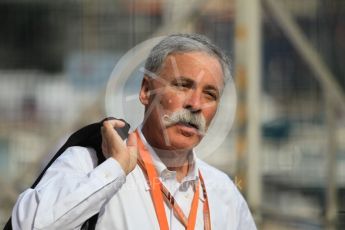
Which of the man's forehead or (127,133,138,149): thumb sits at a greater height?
the man's forehead

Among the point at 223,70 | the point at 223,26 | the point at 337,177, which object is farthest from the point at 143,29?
the point at 223,70

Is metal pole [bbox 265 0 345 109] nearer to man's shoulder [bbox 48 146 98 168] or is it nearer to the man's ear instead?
the man's ear

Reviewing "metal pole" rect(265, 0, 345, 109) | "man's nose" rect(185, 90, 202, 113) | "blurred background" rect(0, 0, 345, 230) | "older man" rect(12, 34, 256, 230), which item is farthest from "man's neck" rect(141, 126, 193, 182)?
"metal pole" rect(265, 0, 345, 109)

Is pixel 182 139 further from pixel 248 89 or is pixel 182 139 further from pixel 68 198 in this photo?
pixel 248 89

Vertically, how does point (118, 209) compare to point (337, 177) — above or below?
above

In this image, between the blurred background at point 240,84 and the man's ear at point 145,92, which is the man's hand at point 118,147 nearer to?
the man's ear at point 145,92

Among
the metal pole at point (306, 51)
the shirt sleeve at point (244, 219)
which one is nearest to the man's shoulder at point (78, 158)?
the shirt sleeve at point (244, 219)

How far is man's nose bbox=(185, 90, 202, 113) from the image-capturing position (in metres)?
2.30

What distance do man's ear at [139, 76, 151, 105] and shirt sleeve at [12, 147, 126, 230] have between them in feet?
0.79

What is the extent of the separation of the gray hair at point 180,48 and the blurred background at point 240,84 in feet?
7.93

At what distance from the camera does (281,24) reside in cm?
565

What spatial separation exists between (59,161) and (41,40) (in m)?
5.26

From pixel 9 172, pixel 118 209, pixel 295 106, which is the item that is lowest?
pixel 9 172

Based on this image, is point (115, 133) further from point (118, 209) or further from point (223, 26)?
point (223, 26)
